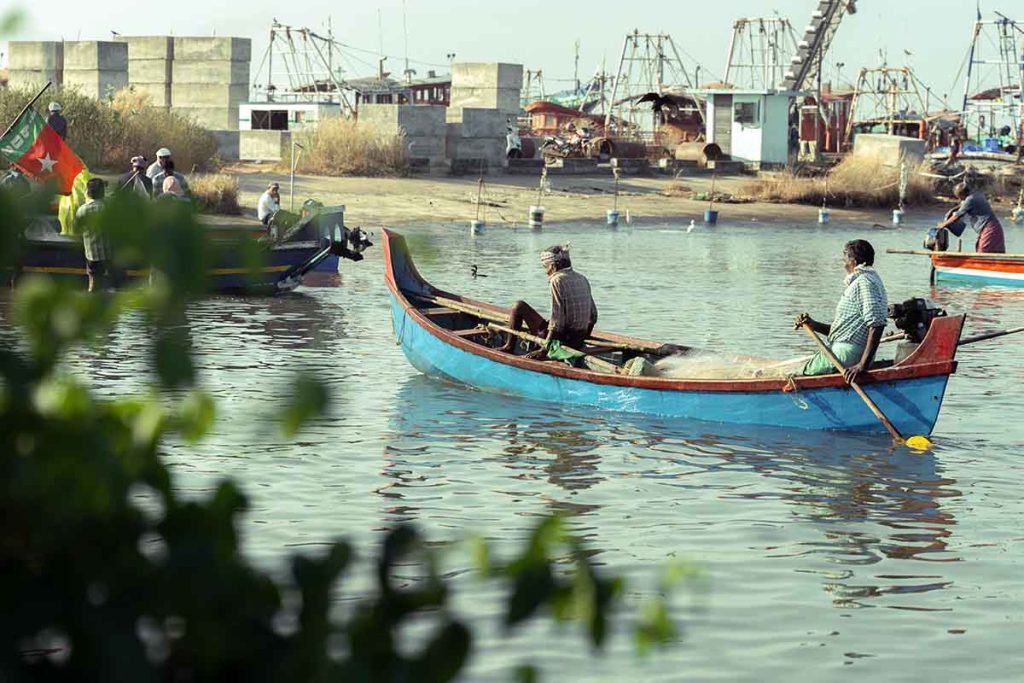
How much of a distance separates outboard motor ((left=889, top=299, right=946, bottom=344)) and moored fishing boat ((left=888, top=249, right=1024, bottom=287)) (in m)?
12.3

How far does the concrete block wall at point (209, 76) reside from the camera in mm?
43969

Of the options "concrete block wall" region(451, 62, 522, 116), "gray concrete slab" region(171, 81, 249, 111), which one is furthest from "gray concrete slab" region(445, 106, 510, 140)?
"gray concrete slab" region(171, 81, 249, 111)

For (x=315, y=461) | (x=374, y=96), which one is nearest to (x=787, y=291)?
(x=315, y=461)

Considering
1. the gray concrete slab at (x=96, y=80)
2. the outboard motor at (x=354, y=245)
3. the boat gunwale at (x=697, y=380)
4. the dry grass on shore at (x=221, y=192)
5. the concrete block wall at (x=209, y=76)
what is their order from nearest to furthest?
the boat gunwale at (x=697, y=380) < the outboard motor at (x=354, y=245) < the dry grass on shore at (x=221, y=192) < the gray concrete slab at (x=96, y=80) < the concrete block wall at (x=209, y=76)

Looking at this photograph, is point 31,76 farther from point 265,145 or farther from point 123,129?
point 123,129

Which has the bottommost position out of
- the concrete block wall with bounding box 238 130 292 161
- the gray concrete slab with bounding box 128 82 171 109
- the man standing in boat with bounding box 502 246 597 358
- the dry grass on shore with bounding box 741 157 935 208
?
the man standing in boat with bounding box 502 246 597 358

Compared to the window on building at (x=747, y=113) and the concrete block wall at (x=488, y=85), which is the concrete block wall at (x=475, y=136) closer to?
the concrete block wall at (x=488, y=85)

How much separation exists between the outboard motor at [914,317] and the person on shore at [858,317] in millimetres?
96

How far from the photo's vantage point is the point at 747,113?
5222 cm

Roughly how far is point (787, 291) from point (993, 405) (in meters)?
11.6

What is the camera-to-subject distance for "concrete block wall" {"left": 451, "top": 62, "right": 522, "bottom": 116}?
4550cm

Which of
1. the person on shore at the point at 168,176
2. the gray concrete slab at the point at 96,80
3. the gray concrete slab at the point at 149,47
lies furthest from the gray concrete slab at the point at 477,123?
the person on shore at the point at 168,176

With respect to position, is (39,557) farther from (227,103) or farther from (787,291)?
(227,103)

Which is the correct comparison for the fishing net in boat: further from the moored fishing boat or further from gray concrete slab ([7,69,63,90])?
gray concrete slab ([7,69,63,90])
